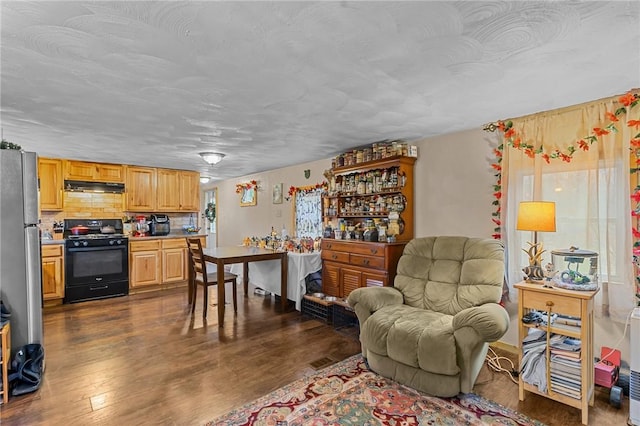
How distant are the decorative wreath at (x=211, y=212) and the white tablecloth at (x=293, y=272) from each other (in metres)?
4.12

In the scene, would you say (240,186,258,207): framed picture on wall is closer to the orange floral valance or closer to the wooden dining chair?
the wooden dining chair

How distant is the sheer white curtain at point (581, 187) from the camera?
7.97 ft

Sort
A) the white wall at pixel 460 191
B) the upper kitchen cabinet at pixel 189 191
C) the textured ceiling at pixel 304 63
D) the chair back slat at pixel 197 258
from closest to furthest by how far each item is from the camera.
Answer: the textured ceiling at pixel 304 63 → the white wall at pixel 460 191 → the chair back slat at pixel 197 258 → the upper kitchen cabinet at pixel 189 191

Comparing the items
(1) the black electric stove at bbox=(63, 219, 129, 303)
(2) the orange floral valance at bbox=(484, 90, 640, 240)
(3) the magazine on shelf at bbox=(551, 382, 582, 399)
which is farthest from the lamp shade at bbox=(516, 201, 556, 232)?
(1) the black electric stove at bbox=(63, 219, 129, 303)

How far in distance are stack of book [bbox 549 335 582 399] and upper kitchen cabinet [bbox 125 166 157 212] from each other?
19.6ft

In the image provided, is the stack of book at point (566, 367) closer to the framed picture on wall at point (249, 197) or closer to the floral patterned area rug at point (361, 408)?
the floral patterned area rug at point (361, 408)

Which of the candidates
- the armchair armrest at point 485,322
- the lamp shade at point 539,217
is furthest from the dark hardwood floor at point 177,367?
the lamp shade at point 539,217

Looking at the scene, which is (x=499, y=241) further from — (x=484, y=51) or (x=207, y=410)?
(x=207, y=410)

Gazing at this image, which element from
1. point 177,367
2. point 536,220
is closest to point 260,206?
point 177,367

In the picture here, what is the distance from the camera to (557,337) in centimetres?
236

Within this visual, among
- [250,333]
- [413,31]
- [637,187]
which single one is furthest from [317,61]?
[250,333]

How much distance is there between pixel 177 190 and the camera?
6180mm

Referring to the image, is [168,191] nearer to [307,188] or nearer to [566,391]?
[307,188]

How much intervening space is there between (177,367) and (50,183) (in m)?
4.04
